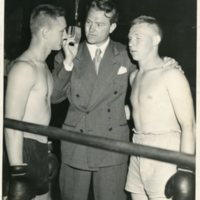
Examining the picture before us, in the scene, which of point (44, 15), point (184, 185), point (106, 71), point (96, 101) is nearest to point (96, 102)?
point (96, 101)

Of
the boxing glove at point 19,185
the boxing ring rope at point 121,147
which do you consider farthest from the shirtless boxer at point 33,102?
the boxing ring rope at point 121,147

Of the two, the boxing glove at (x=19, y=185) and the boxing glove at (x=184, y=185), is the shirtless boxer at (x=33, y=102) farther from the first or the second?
the boxing glove at (x=184, y=185)

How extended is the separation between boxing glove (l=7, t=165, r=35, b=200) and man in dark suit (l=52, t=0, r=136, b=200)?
291 mm

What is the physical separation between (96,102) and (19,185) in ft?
1.31

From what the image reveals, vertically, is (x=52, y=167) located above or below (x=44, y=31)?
below

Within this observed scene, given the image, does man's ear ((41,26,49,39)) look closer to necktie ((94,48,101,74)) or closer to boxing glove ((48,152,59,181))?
necktie ((94,48,101,74))

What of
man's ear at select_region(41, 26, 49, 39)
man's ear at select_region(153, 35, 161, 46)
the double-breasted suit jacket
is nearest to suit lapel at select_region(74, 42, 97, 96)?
the double-breasted suit jacket

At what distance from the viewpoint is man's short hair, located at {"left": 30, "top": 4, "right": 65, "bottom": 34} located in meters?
1.17

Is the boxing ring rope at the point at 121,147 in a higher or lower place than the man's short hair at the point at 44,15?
lower

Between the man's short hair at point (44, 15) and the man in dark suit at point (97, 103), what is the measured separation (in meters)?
0.10

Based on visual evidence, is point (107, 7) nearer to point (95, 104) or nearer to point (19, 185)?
point (95, 104)

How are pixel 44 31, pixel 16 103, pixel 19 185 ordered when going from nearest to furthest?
pixel 19 185 → pixel 16 103 → pixel 44 31

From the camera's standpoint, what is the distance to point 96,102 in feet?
3.84

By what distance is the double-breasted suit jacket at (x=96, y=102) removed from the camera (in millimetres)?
1166
